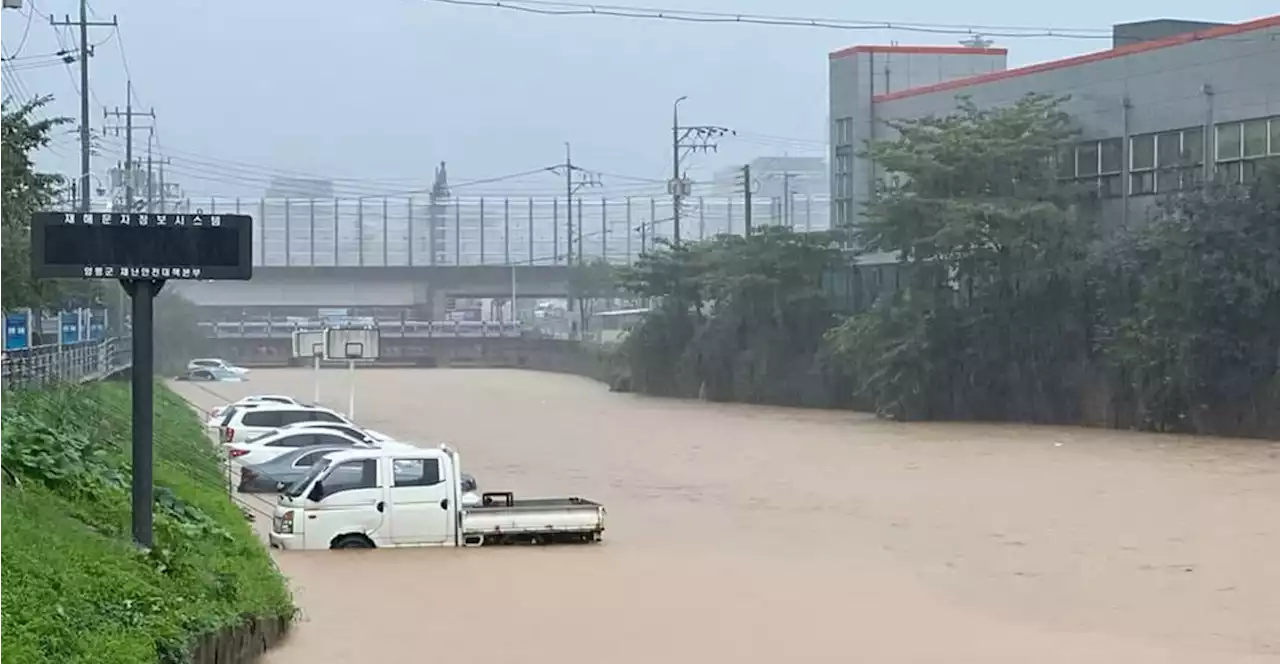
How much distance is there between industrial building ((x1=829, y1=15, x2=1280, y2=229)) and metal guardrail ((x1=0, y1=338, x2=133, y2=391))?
25.2 m

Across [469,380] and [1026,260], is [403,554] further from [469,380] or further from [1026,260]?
[469,380]

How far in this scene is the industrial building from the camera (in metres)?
47.3

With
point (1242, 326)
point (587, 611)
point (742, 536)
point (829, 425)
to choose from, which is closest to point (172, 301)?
point (829, 425)

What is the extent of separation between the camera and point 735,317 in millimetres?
68625

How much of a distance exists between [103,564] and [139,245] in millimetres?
3028

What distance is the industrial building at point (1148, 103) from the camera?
47.3 m

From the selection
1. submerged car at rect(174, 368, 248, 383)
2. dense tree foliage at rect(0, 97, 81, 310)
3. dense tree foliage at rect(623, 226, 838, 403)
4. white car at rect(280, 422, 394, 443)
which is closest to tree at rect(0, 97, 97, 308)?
dense tree foliage at rect(0, 97, 81, 310)

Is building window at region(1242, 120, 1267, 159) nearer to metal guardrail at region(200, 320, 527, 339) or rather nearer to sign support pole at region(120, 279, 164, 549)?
sign support pole at region(120, 279, 164, 549)

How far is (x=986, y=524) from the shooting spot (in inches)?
1077

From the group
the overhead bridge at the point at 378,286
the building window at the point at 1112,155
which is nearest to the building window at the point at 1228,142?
the building window at the point at 1112,155

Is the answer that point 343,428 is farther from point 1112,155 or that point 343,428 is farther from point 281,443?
point 1112,155

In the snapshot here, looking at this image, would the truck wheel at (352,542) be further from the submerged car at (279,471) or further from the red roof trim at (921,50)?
the red roof trim at (921,50)

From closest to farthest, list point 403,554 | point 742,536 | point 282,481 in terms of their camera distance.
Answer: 1. point 403,554
2. point 742,536
3. point 282,481

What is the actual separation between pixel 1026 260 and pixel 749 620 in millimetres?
36574
